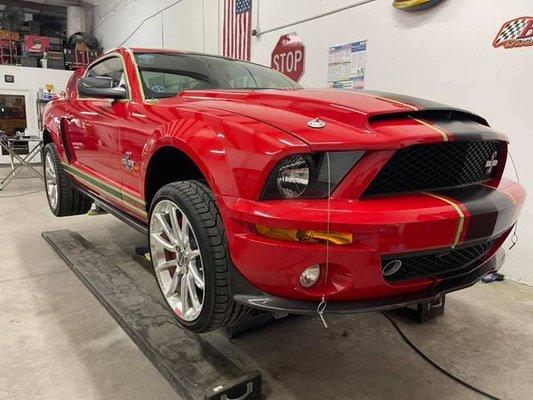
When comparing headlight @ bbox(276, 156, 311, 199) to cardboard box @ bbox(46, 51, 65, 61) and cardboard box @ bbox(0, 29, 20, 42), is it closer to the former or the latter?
cardboard box @ bbox(46, 51, 65, 61)

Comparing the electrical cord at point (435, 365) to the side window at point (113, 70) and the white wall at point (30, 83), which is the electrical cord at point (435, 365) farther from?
the white wall at point (30, 83)

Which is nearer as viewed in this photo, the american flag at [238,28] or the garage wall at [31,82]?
the american flag at [238,28]

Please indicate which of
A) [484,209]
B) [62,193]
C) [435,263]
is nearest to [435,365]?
[435,263]

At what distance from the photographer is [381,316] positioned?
2.14 metres

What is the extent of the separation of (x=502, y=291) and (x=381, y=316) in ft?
3.32

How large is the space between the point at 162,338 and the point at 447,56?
106 inches

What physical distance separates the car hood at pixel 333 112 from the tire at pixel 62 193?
1.93m

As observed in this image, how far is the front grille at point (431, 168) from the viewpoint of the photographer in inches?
46.1

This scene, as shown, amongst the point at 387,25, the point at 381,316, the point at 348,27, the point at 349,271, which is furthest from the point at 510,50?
the point at 349,271

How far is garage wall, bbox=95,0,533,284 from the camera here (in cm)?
267

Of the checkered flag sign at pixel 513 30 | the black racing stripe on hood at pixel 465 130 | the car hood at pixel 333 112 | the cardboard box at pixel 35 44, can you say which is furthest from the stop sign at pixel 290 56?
the cardboard box at pixel 35 44

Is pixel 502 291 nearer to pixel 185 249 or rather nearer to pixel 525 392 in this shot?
pixel 525 392

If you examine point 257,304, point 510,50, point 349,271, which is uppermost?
point 510,50

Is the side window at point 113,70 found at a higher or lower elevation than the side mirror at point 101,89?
higher
